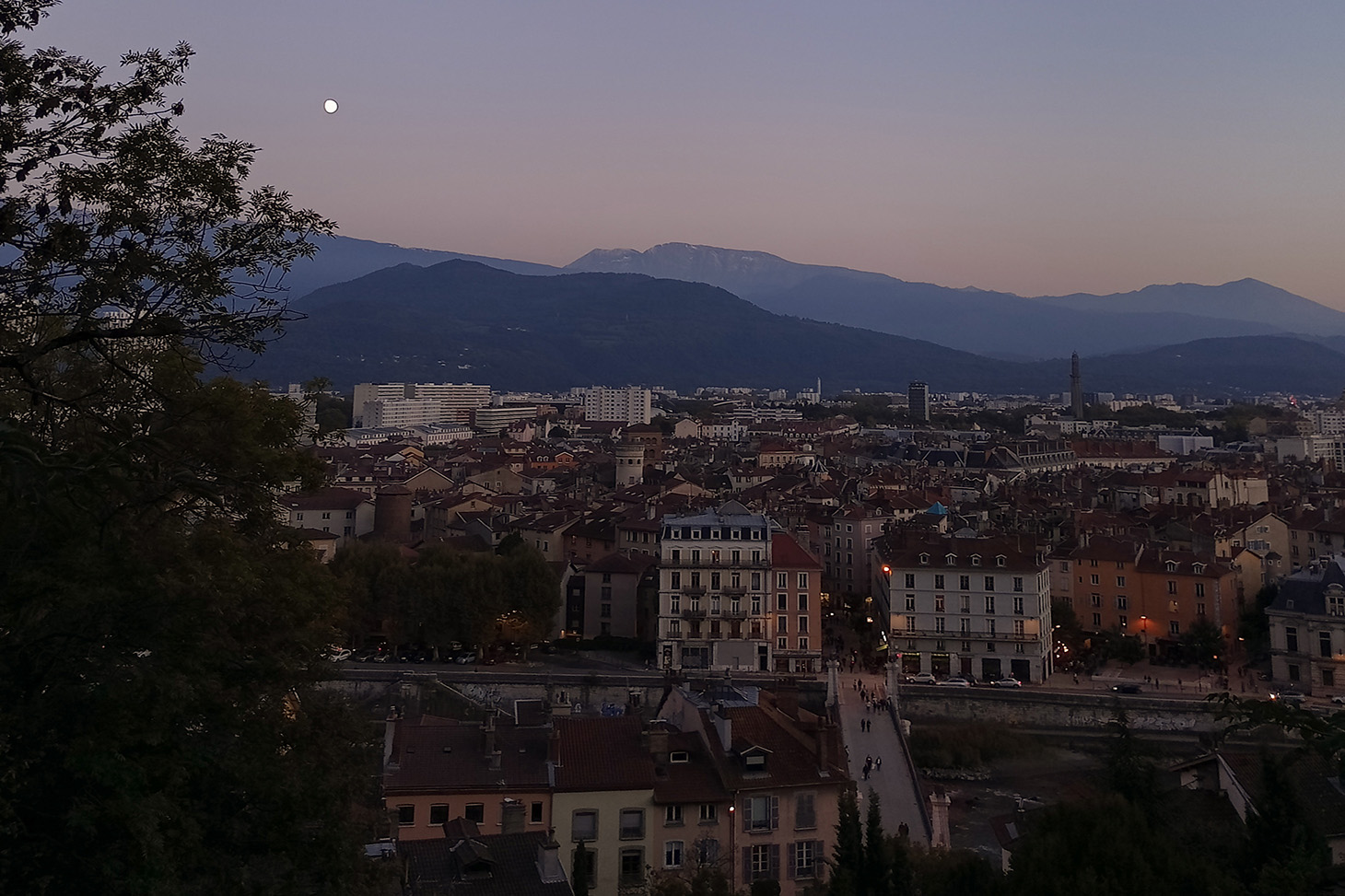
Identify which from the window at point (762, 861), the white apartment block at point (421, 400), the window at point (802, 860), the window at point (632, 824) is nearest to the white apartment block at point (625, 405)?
the white apartment block at point (421, 400)

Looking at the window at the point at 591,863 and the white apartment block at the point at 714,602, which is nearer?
the window at the point at 591,863

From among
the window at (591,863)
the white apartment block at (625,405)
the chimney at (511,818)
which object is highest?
the white apartment block at (625,405)

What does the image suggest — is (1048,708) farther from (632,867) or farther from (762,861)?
(632,867)

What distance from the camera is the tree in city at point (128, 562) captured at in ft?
19.5

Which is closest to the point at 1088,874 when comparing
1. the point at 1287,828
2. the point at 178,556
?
the point at 1287,828

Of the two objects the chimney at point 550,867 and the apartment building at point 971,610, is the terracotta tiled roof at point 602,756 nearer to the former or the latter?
the chimney at point 550,867

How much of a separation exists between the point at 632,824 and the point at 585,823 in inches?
27.6

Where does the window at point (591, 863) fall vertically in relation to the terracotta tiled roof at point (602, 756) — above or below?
below

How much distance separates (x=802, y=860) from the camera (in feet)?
56.3

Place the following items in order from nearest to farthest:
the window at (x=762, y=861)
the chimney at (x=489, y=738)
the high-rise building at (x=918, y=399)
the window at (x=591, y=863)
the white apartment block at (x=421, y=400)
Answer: the window at (x=591, y=863)
the window at (x=762, y=861)
the chimney at (x=489, y=738)
the white apartment block at (x=421, y=400)
the high-rise building at (x=918, y=399)

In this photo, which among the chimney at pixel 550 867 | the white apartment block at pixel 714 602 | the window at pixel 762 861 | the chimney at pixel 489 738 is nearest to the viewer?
the chimney at pixel 550 867

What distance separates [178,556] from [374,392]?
14376 centimetres

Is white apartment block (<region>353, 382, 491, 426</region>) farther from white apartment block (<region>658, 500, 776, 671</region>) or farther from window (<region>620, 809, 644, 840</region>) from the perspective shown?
window (<region>620, 809, 644, 840</region>)

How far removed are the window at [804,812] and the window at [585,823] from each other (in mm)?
3245
